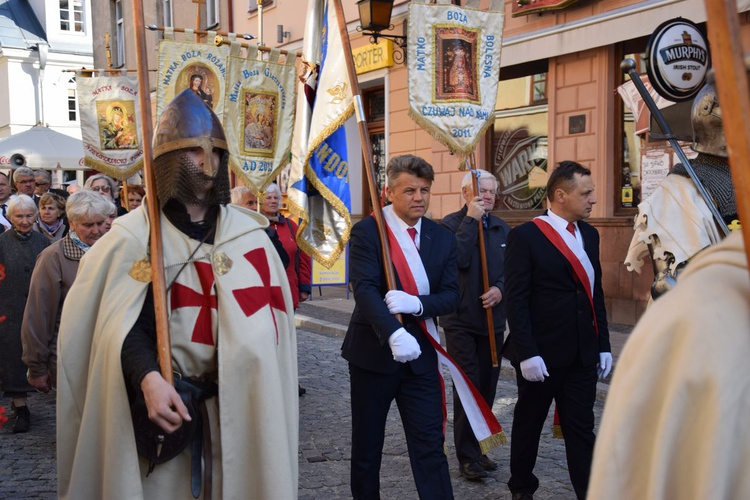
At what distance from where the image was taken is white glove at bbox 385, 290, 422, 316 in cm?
404

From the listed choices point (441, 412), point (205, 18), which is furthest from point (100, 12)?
point (441, 412)

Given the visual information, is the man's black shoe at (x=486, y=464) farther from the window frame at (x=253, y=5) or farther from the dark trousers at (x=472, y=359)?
the window frame at (x=253, y=5)

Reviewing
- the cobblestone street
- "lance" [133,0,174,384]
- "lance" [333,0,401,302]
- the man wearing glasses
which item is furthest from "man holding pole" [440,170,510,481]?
the man wearing glasses

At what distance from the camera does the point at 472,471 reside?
17.5ft

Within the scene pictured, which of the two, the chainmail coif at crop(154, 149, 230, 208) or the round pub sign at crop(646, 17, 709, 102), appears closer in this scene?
the chainmail coif at crop(154, 149, 230, 208)

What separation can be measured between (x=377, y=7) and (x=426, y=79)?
18.7 ft

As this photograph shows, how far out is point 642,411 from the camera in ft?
4.10

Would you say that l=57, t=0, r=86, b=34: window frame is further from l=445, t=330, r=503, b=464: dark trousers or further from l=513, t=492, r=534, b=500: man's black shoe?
l=513, t=492, r=534, b=500: man's black shoe

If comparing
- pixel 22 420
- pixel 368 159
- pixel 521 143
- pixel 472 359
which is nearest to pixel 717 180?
pixel 368 159

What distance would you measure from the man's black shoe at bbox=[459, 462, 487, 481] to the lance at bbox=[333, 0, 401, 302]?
1688 mm

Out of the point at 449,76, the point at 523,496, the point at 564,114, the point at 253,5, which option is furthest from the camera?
the point at 253,5

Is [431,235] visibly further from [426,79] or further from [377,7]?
[377,7]

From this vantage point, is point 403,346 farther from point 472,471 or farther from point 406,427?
point 472,471

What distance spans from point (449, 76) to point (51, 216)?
4.50 metres
